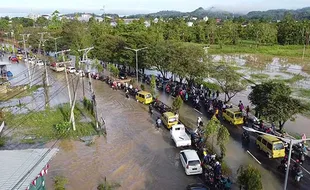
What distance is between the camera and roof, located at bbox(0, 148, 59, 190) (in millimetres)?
10609

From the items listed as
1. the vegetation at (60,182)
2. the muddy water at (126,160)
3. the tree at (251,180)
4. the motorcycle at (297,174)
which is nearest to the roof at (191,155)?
the muddy water at (126,160)

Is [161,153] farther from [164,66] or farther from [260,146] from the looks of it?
[164,66]

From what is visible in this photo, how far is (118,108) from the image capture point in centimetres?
3003

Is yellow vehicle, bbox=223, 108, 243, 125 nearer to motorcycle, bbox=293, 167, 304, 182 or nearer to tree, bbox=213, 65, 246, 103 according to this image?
tree, bbox=213, 65, 246, 103

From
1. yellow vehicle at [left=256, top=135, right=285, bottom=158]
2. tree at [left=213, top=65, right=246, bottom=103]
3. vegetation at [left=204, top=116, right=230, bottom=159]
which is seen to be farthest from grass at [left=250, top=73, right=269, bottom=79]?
yellow vehicle at [left=256, top=135, right=285, bottom=158]

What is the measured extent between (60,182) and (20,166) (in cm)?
520

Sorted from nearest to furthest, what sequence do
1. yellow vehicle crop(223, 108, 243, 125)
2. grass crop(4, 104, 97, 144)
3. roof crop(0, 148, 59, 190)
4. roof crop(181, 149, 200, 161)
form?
roof crop(0, 148, 59, 190) → roof crop(181, 149, 200, 161) → grass crop(4, 104, 97, 144) → yellow vehicle crop(223, 108, 243, 125)

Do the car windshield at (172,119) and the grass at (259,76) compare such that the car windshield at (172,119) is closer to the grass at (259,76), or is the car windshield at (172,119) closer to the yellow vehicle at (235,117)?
the yellow vehicle at (235,117)

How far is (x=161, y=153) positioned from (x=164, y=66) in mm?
18042

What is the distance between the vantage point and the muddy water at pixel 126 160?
56.0ft

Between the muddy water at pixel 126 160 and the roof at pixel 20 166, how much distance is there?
4.44m

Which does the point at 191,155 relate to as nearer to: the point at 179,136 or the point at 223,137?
the point at 223,137

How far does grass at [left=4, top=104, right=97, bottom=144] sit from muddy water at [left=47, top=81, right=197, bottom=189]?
1462mm

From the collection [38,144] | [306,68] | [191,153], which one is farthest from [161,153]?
[306,68]
